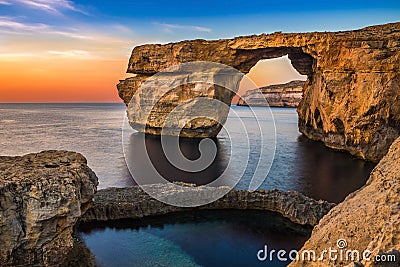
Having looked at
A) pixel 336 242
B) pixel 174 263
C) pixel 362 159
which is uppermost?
pixel 336 242

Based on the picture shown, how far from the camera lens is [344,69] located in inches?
1351

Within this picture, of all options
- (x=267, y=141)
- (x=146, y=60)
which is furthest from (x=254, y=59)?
(x=146, y=60)

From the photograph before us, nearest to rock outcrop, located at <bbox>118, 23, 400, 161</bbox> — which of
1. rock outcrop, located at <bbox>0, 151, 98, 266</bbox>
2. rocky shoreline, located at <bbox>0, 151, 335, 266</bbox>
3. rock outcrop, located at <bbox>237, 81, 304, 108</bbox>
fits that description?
rocky shoreline, located at <bbox>0, 151, 335, 266</bbox>

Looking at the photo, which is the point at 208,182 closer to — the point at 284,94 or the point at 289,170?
the point at 289,170

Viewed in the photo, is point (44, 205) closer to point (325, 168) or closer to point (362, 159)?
point (325, 168)

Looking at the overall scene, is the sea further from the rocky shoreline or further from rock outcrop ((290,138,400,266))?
rock outcrop ((290,138,400,266))

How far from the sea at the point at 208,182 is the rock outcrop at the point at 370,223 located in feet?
30.0

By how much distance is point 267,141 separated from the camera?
5178cm

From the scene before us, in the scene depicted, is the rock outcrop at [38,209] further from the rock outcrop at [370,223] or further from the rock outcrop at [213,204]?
the rock outcrop at [213,204]

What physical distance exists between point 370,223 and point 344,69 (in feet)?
107

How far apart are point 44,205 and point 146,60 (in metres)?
44.2

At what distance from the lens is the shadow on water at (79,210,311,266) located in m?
14.5

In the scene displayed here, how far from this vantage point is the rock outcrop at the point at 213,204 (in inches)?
722

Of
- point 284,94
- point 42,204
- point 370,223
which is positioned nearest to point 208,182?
point 42,204
